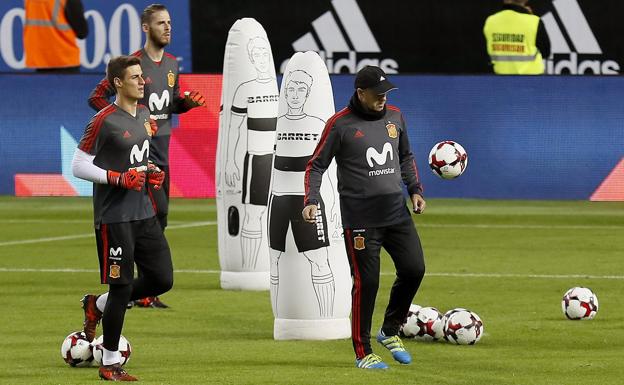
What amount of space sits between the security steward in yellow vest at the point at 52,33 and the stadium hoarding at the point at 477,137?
4071 mm

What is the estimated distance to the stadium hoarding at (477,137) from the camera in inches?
918

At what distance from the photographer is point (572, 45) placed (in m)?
27.6

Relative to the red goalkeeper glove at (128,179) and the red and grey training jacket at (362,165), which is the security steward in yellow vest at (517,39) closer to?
the red and grey training jacket at (362,165)

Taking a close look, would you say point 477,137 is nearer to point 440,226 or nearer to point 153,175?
point 440,226

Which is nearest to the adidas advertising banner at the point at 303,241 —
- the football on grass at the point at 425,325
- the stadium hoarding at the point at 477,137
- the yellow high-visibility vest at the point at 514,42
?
the football on grass at the point at 425,325

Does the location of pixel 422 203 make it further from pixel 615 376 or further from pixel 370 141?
pixel 615 376

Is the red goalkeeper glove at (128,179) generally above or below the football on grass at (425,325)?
above

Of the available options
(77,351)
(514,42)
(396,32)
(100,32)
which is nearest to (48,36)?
(100,32)

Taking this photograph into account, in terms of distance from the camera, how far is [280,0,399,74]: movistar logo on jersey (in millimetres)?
28109

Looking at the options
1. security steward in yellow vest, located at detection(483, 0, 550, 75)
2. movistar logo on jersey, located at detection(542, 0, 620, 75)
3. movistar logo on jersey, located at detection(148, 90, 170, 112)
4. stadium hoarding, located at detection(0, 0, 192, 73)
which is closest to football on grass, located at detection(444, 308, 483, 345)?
movistar logo on jersey, located at detection(148, 90, 170, 112)

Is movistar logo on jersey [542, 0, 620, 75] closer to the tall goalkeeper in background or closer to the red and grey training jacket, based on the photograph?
the tall goalkeeper in background

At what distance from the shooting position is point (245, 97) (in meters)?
15.9

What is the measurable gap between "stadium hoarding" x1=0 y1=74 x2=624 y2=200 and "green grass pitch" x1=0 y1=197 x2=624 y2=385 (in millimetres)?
442

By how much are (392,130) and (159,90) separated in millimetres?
3774
